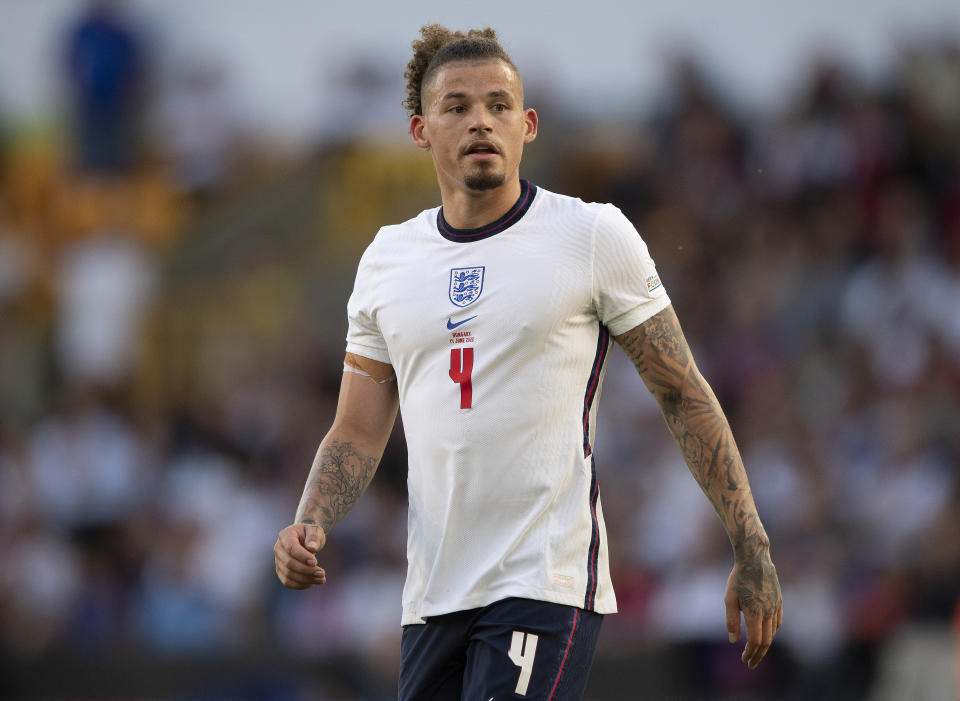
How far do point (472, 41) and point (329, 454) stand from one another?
1.30 meters

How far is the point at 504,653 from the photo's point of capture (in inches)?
147

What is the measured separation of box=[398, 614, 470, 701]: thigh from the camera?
12.8ft

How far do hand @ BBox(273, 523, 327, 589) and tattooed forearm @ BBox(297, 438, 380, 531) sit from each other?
22 cm

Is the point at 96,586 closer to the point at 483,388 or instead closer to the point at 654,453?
the point at 654,453

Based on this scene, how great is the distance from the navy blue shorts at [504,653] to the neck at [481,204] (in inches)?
43.4

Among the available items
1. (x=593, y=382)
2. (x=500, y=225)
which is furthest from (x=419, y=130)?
(x=593, y=382)

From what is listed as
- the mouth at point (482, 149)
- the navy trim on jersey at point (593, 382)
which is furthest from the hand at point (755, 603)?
the mouth at point (482, 149)

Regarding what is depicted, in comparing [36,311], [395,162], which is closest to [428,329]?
[395,162]

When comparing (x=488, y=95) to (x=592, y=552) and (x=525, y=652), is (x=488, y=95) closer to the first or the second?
(x=592, y=552)

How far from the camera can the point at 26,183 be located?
13352 mm

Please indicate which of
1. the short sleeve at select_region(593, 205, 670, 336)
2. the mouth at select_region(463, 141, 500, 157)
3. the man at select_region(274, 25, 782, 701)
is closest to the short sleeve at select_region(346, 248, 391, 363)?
the man at select_region(274, 25, 782, 701)

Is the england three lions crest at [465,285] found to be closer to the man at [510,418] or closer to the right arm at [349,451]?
the man at [510,418]

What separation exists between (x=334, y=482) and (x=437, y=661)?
632 millimetres

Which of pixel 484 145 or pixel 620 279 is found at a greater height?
pixel 484 145
